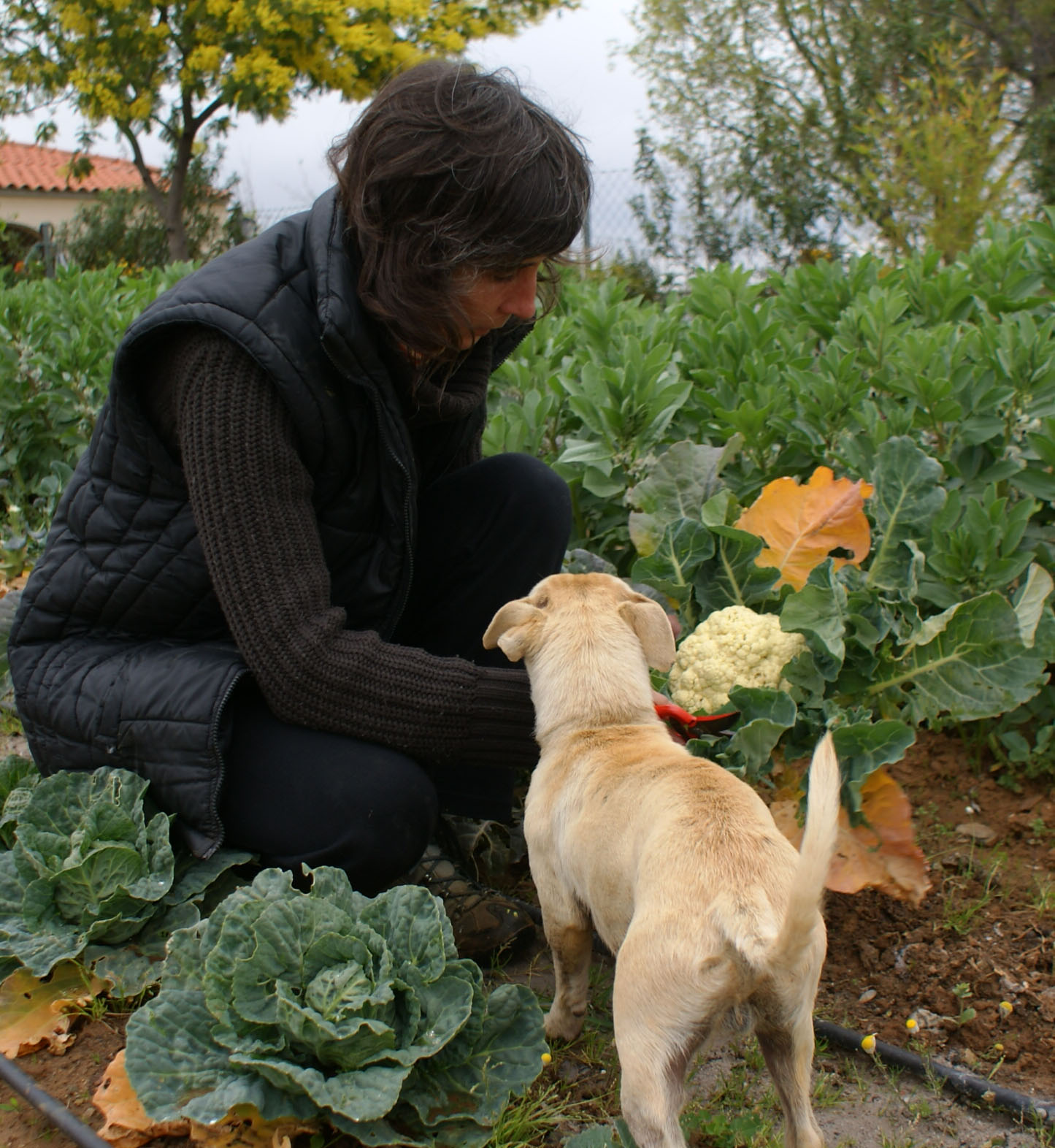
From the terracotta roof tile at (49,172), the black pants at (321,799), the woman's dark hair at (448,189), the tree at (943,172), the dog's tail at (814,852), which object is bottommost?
the black pants at (321,799)

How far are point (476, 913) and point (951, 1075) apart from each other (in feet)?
3.89

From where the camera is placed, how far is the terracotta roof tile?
97.7ft

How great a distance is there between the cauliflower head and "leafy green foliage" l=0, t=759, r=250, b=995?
121cm

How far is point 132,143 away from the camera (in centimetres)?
2167

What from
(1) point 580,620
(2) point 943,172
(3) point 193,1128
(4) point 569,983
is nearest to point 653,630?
(1) point 580,620

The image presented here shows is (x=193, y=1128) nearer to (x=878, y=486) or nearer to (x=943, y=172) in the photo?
(x=878, y=486)

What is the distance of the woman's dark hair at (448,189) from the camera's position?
215cm

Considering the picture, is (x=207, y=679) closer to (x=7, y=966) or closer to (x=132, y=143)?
(x=7, y=966)

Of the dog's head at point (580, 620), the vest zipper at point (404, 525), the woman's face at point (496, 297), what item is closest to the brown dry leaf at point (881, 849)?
the dog's head at point (580, 620)

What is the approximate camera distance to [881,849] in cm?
239

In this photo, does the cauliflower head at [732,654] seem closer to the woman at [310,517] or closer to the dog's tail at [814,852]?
the woman at [310,517]

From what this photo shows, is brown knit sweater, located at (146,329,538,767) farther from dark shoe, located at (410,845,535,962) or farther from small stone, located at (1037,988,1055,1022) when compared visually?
small stone, located at (1037,988,1055,1022)

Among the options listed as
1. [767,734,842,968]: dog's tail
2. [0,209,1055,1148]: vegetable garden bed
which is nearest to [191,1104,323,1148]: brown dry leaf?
[0,209,1055,1148]: vegetable garden bed

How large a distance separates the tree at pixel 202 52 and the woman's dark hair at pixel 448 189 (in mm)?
19153
